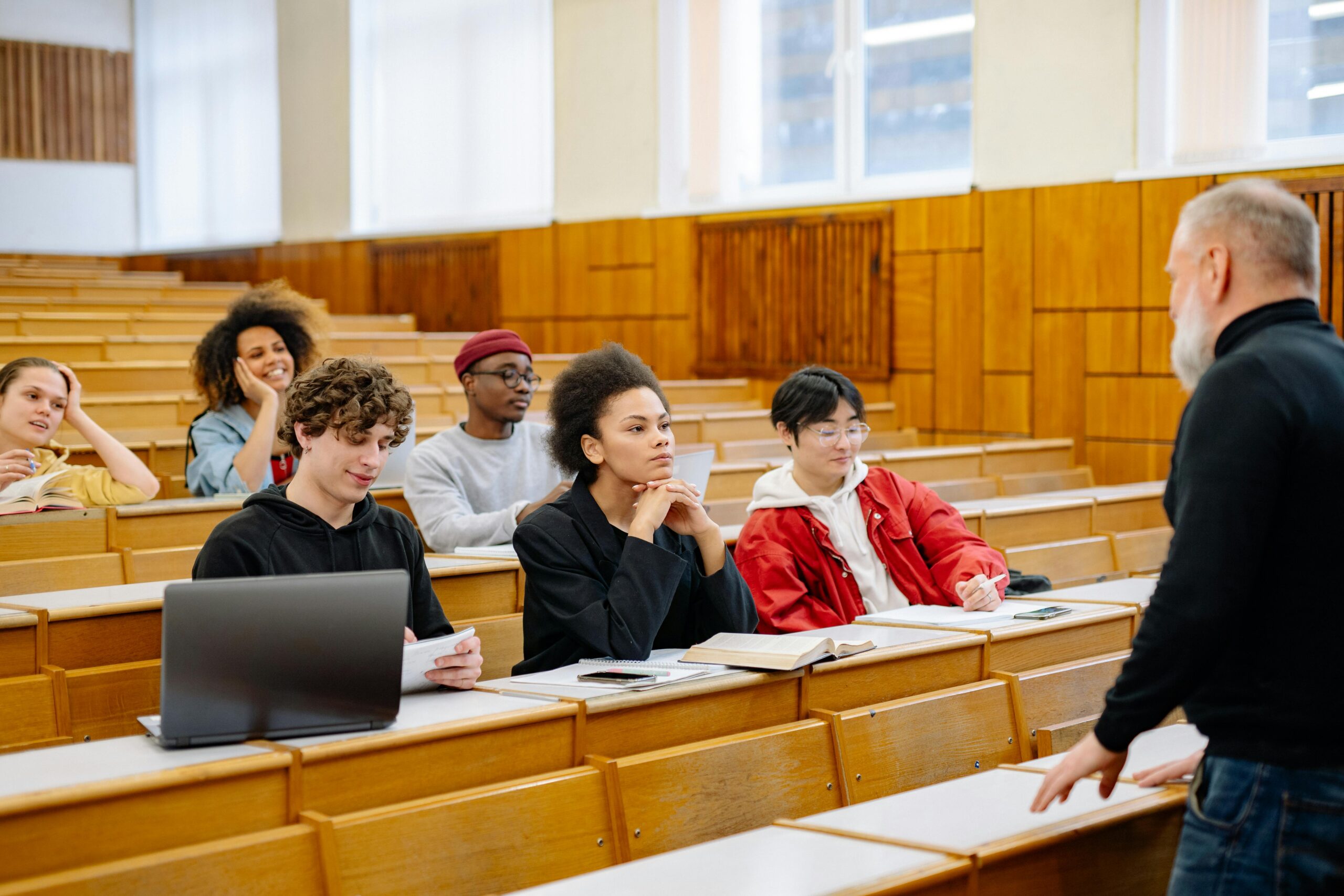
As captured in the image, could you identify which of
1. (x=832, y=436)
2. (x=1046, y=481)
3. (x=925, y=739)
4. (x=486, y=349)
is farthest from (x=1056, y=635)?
(x=1046, y=481)

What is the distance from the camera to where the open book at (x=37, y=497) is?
2822 mm

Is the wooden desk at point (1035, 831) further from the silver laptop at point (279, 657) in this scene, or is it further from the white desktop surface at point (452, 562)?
the white desktop surface at point (452, 562)

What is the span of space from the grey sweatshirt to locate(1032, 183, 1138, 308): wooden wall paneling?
293 centimetres

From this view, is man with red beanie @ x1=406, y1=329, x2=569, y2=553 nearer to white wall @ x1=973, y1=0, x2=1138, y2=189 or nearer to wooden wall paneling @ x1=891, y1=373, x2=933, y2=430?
wooden wall paneling @ x1=891, y1=373, x2=933, y2=430

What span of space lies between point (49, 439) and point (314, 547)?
4.48 ft

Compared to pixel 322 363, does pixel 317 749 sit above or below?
below

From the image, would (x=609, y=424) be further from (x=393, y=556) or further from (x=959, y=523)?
(x=959, y=523)

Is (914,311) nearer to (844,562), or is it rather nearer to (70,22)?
(844,562)

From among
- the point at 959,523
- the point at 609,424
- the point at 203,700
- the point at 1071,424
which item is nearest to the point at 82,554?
the point at 609,424

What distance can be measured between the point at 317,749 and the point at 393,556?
588 mm

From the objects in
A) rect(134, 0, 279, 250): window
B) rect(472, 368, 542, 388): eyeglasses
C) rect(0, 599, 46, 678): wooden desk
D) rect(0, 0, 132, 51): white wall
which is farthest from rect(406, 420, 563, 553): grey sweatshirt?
rect(0, 0, 132, 51): white wall

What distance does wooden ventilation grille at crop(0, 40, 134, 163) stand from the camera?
9648mm

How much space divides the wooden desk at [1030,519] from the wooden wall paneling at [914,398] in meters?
1.69

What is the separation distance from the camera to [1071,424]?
5.65m
